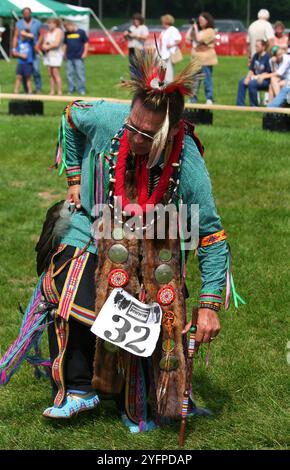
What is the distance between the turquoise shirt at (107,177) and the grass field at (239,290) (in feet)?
2.80

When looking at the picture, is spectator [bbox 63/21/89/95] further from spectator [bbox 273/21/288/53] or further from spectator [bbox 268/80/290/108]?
spectator [bbox 268/80/290/108]

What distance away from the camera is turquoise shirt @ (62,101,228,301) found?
3.64 m

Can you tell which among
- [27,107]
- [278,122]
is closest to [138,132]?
[278,122]

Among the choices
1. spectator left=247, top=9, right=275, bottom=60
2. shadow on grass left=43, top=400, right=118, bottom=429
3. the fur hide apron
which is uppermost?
spectator left=247, top=9, right=275, bottom=60

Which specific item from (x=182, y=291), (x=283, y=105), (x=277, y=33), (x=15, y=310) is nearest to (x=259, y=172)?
(x=283, y=105)

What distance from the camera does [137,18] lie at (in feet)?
73.7

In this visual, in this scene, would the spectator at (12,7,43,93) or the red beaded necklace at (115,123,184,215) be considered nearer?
the red beaded necklace at (115,123,184,215)

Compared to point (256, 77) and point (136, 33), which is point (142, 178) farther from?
point (136, 33)

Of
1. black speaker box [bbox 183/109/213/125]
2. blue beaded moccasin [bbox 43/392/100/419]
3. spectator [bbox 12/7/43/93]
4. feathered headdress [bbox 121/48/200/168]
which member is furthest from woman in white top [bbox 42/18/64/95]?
feathered headdress [bbox 121/48/200/168]

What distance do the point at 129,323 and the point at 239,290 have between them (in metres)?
2.67

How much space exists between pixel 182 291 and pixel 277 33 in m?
14.8

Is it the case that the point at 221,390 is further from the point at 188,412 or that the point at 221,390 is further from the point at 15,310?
the point at 15,310

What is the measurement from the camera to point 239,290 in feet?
20.6

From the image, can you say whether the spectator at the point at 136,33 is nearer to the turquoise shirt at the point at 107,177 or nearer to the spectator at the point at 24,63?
the spectator at the point at 24,63
